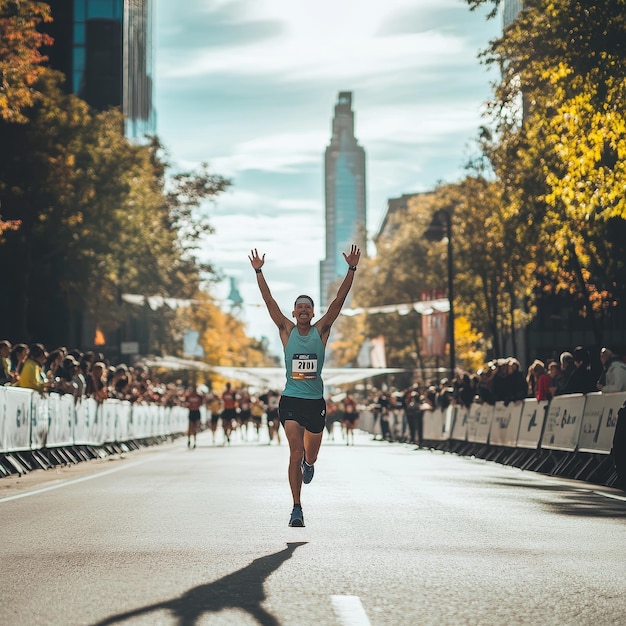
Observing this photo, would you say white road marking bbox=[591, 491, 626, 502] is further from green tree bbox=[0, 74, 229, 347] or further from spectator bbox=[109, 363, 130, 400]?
green tree bbox=[0, 74, 229, 347]

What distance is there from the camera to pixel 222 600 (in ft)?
23.8

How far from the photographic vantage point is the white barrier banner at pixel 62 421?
2352cm

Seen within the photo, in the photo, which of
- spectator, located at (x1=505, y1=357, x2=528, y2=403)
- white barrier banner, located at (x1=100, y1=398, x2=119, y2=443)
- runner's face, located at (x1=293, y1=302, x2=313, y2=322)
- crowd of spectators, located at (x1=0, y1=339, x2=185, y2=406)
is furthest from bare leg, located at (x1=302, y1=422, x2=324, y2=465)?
white barrier banner, located at (x1=100, y1=398, x2=119, y2=443)

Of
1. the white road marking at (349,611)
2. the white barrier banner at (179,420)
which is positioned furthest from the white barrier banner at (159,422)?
the white road marking at (349,611)

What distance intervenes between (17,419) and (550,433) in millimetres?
8126

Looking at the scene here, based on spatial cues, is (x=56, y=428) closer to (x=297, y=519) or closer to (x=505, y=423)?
(x=505, y=423)

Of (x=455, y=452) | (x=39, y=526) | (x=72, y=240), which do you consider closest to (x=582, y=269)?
(x=455, y=452)

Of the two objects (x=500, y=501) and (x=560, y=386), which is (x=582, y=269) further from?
(x=500, y=501)

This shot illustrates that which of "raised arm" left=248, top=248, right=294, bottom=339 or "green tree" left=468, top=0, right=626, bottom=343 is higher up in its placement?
"green tree" left=468, top=0, right=626, bottom=343

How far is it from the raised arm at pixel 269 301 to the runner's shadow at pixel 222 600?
11.4 feet

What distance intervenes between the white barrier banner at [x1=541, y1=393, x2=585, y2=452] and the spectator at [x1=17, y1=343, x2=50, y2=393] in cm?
798

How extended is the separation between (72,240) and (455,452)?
16.7 meters

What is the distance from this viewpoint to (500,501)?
1462cm

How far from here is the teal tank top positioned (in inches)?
452
